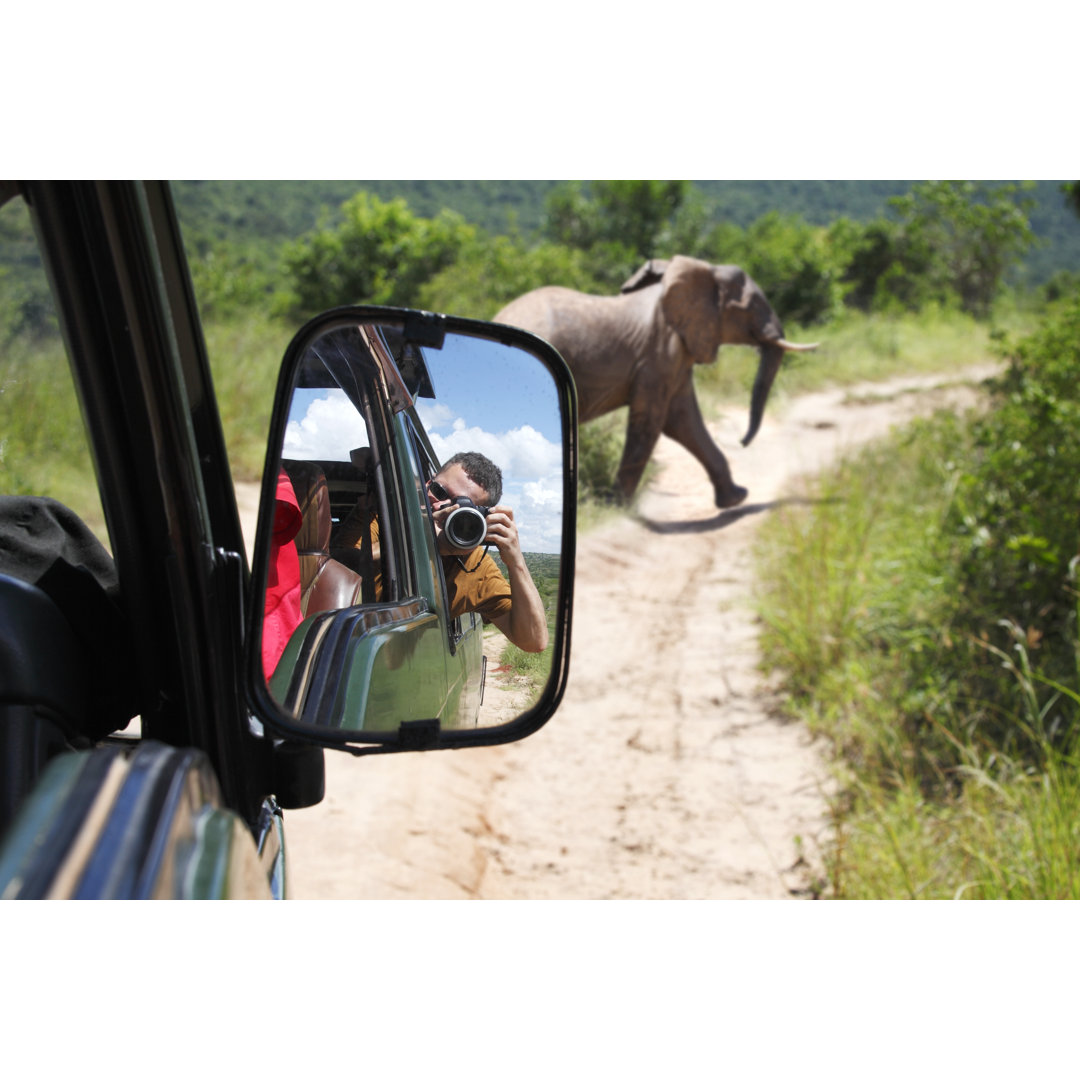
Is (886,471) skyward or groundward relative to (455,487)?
groundward

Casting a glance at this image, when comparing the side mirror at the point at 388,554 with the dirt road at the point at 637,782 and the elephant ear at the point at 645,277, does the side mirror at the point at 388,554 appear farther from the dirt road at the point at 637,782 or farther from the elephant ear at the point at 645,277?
the dirt road at the point at 637,782

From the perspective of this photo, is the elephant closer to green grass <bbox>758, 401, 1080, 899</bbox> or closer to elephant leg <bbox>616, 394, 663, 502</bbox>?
elephant leg <bbox>616, 394, 663, 502</bbox>

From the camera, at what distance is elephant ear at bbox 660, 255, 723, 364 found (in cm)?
248

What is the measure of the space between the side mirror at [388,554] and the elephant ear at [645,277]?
147 cm

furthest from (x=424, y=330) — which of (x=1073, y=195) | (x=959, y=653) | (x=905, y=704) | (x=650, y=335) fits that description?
(x=1073, y=195)

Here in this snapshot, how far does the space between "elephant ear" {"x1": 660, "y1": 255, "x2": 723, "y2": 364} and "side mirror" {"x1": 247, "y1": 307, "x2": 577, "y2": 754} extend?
1.44 metres

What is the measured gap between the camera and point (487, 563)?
1.06m

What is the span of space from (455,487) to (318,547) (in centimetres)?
15

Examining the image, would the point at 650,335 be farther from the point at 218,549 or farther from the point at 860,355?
the point at 860,355

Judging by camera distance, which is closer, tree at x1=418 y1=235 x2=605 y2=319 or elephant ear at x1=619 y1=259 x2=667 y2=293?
elephant ear at x1=619 y1=259 x2=667 y2=293

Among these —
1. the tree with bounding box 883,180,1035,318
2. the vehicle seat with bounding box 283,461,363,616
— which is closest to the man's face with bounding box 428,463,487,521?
the vehicle seat with bounding box 283,461,363,616

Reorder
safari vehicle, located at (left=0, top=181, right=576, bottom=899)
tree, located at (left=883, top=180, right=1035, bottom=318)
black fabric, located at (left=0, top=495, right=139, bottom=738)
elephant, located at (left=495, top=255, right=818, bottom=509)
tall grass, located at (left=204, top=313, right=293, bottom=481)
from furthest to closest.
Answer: tree, located at (left=883, top=180, right=1035, bottom=318)
tall grass, located at (left=204, top=313, right=293, bottom=481)
elephant, located at (left=495, top=255, right=818, bottom=509)
black fabric, located at (left=0, top=495, right=139, bottom=738)
safari vehicle, located at (left=0, top=181, right=576, bottom=899)

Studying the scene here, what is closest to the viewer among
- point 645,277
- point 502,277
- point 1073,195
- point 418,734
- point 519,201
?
point 418,734

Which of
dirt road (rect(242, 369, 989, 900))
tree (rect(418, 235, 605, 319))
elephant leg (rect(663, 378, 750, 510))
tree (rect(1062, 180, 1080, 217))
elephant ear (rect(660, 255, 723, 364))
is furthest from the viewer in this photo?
tree (rect(1062, 180, 1080, 217))
